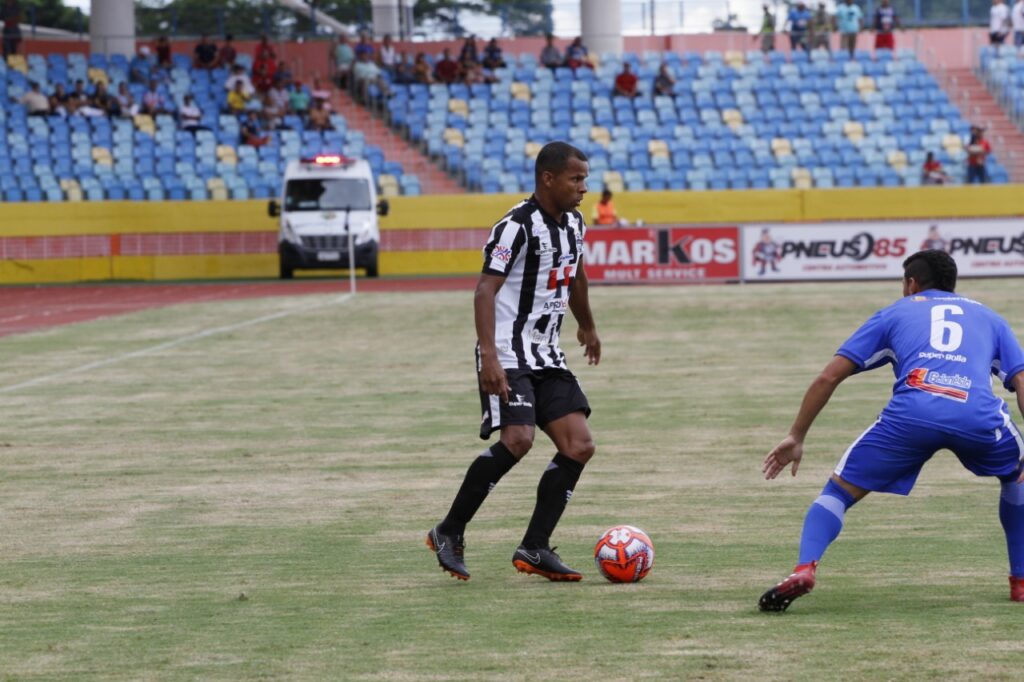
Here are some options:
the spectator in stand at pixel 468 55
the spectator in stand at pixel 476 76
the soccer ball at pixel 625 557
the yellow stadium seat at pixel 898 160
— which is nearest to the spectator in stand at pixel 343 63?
the spectator in stand at pixel 468 55

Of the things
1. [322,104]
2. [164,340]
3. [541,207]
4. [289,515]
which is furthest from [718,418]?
[322,104]

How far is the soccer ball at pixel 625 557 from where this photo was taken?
7613 mm

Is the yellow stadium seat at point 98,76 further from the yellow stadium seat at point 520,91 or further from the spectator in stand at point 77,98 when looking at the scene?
the yellow stadium seat at point 520,91

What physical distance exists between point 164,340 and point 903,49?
30.9 m

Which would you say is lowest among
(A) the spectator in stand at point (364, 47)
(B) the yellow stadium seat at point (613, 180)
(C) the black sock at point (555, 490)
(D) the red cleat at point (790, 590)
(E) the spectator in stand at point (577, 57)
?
(D) the red cleat at point (790, 590)

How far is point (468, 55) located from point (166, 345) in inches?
1031

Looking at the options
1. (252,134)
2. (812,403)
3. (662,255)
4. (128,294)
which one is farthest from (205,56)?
(812,403)

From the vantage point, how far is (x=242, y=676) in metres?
5.88

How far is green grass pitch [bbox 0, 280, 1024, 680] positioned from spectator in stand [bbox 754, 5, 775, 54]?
3089 centimetres

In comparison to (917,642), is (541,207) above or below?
above

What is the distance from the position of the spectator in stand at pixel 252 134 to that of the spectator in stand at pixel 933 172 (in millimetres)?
16942

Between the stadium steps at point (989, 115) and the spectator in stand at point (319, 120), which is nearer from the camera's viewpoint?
the stadium steps at point (989, 115)

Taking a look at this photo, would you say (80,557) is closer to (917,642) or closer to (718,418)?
(917,642)

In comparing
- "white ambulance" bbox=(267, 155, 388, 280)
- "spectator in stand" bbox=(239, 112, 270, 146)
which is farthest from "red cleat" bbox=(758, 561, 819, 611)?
"spectator in stand" bbox=(239, 112, 270, 146)
